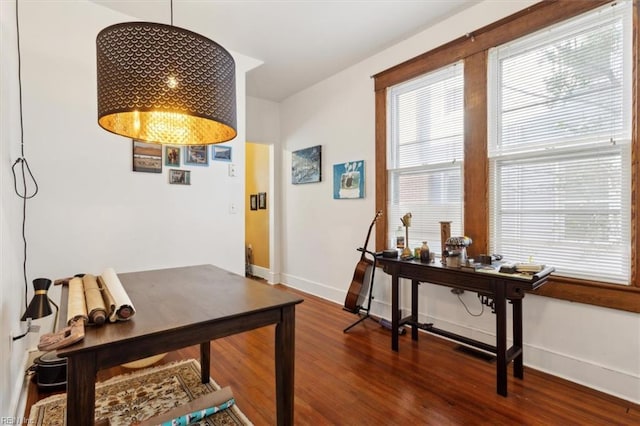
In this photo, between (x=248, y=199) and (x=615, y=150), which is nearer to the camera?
(x=615, y=150)

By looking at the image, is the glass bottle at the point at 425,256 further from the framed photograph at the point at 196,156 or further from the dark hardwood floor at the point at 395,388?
the framed photograph at the point at 196,156

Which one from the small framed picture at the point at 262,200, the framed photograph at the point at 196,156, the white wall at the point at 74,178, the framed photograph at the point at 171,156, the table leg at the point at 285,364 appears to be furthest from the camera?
the small framed picture at the point at 262,200

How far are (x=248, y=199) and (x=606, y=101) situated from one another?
4.79 meters

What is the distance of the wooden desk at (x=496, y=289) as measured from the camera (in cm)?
195

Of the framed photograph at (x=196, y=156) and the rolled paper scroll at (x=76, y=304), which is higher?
the framed photograph at (x=196, y=156)

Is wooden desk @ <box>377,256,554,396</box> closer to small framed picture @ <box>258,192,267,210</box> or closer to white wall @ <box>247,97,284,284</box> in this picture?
white wall @ <box>247,97,284,284</box>

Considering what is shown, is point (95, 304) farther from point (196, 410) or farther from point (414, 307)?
point (414, 307)

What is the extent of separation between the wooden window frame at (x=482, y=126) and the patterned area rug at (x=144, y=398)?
2.10 m

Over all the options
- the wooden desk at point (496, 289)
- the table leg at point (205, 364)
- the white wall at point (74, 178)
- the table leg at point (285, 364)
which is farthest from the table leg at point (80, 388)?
the wooden desk at point (496, 289)

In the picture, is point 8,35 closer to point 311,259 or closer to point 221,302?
point 221,302

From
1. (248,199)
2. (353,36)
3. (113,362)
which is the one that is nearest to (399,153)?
(353,36)

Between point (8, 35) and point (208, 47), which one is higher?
point (8, 35)

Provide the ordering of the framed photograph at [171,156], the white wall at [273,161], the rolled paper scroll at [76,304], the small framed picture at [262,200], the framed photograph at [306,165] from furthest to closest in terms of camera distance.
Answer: the small framed picture at [262,200] → the white wall at [273,161] → the framed photograph at [306,165] → the framed photograph at [171,156] → the rolled paper scroll at [76,304]

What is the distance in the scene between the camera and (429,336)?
9.39 ft
